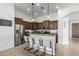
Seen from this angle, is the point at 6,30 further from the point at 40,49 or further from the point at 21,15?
the point at 40,49

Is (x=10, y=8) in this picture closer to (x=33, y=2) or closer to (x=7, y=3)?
(x=7, y=3)

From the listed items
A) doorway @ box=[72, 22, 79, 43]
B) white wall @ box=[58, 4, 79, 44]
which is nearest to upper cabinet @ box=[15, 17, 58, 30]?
white wall @ box=[58, 4, 79, 44]

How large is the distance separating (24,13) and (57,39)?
95cm

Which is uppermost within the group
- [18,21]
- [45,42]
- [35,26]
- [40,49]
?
[18,21]

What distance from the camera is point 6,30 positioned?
1.97 m

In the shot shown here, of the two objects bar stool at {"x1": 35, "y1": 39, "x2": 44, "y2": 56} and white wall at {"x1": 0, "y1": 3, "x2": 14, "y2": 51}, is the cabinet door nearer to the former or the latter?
white wall at {"x1": 0, "y1": 3, "x2": 14, "y2": 51}

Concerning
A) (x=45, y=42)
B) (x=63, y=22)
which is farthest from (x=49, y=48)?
(x=63, y=22)

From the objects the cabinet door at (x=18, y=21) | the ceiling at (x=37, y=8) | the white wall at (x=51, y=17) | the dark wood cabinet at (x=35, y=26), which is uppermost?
the ceiling at (x=37, y=8)

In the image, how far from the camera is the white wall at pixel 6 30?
189 centimetres

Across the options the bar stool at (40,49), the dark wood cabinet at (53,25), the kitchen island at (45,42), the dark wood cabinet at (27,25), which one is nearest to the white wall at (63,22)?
the dark wood cabinet at (53,25)

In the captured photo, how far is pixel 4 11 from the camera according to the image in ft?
6.41

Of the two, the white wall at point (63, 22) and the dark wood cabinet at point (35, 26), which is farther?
the dark wood cabinet at point (35, 26)

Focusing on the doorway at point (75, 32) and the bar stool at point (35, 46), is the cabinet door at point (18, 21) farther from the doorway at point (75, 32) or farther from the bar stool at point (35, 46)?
the doorway at point (75, 32)

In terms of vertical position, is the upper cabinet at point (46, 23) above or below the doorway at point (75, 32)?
above
